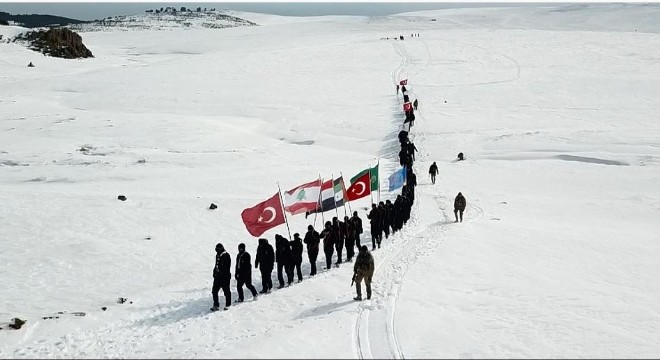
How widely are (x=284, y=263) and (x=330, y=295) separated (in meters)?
1.48

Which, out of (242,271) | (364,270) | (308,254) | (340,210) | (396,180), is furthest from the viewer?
(340,210)

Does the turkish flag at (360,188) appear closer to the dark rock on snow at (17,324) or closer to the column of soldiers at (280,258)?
the column of soldiers at (280,258)

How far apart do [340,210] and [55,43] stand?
4829cm

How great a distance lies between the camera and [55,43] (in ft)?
188

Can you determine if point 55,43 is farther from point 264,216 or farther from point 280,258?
point 280,258

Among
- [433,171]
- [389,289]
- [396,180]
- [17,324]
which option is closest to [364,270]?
[389,289]

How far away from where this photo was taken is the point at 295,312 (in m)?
10.1

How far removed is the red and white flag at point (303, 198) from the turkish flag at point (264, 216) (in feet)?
3.84

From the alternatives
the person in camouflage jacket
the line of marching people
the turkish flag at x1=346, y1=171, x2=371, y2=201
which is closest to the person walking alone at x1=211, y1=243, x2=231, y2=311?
the line of marching people

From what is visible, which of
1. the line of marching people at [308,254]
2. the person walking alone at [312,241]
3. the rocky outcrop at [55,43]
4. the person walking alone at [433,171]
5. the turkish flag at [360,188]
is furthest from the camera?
the rocky outcrop at [55,43]

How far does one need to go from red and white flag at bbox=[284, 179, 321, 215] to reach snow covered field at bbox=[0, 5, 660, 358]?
1529mm

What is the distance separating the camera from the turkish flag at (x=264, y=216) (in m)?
12.0

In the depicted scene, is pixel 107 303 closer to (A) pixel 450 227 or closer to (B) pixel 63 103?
(A) pixel 450 227

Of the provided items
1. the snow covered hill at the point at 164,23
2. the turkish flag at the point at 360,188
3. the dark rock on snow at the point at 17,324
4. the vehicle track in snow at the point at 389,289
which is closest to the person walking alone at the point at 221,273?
the vehicle track in snow at the point at 389,289
